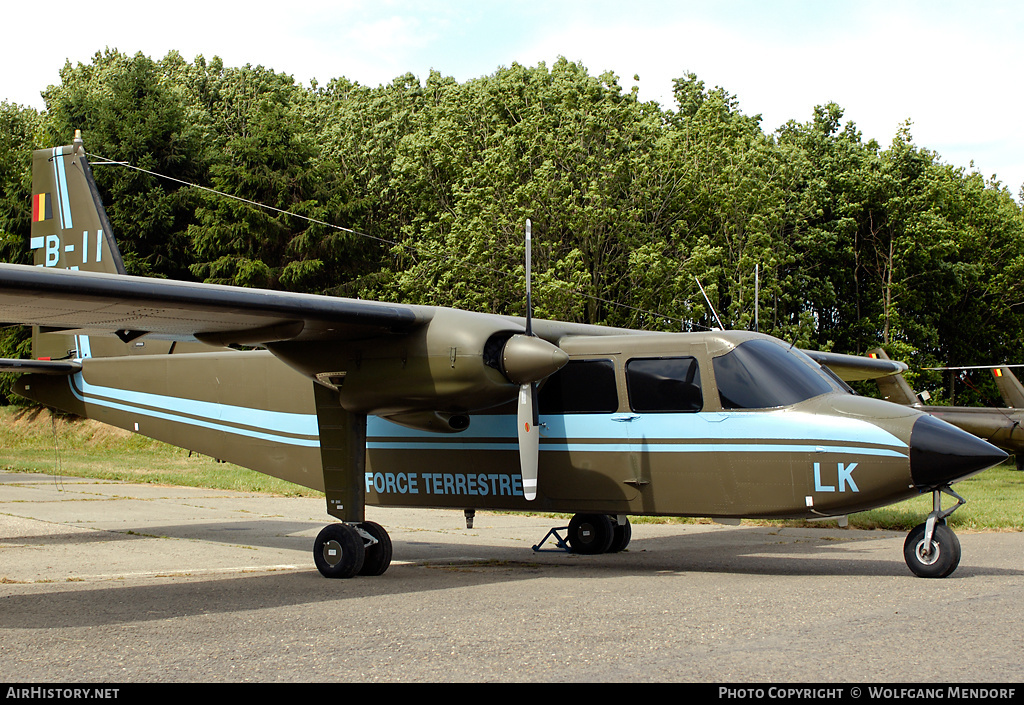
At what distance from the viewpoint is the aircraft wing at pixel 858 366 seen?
15.5 m

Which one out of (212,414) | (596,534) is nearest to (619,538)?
(596,534)

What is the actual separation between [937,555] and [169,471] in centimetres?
2340

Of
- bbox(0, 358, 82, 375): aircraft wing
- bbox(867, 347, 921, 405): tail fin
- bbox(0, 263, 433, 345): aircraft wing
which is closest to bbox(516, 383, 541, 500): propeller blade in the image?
bbox(0, 263, 433, 345): aircraft wing

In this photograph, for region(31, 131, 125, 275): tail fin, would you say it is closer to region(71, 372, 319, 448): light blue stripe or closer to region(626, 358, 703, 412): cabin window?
region(71, 372, 319, 448): light blue stripe

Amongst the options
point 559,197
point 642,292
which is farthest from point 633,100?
point 642,292

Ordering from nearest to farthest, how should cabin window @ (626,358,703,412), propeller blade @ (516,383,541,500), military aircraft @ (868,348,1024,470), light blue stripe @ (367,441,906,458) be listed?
1. light blue stripe @ (367,441,906,458)
2. propeller blade @ (516,383,541,500)
3. cabin window @ (626,358,703,412)
4. military aircraft @ (868,348,1024,470)

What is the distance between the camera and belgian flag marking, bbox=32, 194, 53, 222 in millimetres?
15039

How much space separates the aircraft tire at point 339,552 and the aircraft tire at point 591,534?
11.7ft

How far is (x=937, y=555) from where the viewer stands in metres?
9.36

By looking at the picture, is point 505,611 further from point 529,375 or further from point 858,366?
point 858,366

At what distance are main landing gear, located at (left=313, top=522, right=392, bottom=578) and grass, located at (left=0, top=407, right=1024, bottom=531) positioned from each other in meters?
8.24

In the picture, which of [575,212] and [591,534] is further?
[575,212]

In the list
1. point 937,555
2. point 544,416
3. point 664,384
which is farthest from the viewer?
point 544,416

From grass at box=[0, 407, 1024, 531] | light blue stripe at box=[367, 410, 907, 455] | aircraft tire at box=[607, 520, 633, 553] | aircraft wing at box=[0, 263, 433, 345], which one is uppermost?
aircraft wing at box=[0, 263, 433, 345]
